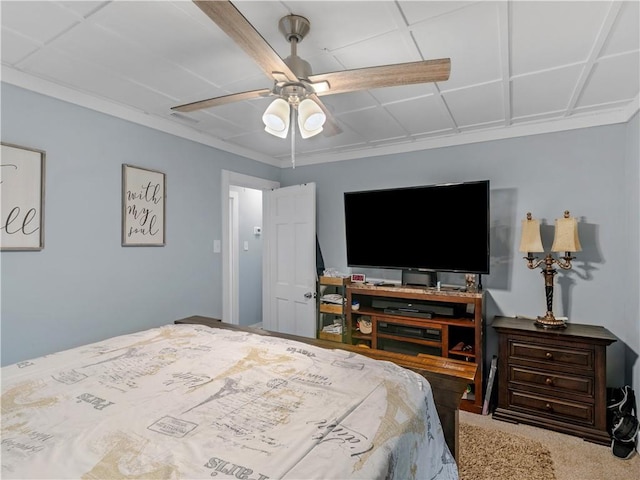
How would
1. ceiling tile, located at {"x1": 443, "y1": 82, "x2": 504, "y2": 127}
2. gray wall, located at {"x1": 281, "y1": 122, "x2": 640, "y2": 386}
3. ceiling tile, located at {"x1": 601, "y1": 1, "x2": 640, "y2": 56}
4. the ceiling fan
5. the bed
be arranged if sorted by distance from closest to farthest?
1. the bed
2. the ceiling fan
3. ceiling tile, located at {"x1": 601, "y1": 1, "x2": 640, "y2": 56}
4. ceiling tile, located at {"x1": 443, "y1": 82, "x2": 504, "y2": 127}
5. gray wall, located at {"x1": 281, "y1": 122, "x2": 640, "y2": 386}

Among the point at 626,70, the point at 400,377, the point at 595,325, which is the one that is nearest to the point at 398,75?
the point at 400,377

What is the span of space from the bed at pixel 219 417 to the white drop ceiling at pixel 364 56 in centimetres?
157

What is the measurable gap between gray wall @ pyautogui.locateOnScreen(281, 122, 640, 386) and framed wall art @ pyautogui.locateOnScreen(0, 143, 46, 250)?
259 centimetres

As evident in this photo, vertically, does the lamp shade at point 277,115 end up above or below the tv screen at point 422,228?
above

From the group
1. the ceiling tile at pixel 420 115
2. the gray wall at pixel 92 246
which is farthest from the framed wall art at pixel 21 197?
the ceiling tile at pixel 420 115

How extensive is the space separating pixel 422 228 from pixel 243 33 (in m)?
2.31

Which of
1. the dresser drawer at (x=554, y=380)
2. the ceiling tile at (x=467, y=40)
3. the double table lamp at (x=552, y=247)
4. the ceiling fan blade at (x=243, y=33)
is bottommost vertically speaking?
the dresser drawer at (x=554, y=380)

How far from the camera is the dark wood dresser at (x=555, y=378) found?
2.31m

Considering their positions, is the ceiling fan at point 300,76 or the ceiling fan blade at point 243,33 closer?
→ the ceiling fan blade at point 243,33

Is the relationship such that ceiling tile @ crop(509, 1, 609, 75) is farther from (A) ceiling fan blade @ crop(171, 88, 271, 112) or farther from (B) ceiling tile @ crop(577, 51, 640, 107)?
(A) ceiling fan blade @ crop(171, 88, 271, 112)

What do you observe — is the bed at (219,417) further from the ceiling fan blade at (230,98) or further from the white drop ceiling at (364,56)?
the white drop ceiling at (364,56)

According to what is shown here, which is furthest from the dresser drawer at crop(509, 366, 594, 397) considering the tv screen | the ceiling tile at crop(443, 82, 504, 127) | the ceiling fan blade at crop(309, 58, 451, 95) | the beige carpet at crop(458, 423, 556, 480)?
the ceiling fan blade at crop(309, 58, 451, 95)

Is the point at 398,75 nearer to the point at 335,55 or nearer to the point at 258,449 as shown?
the point at 335,55

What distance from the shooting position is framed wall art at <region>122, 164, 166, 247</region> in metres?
2.54
